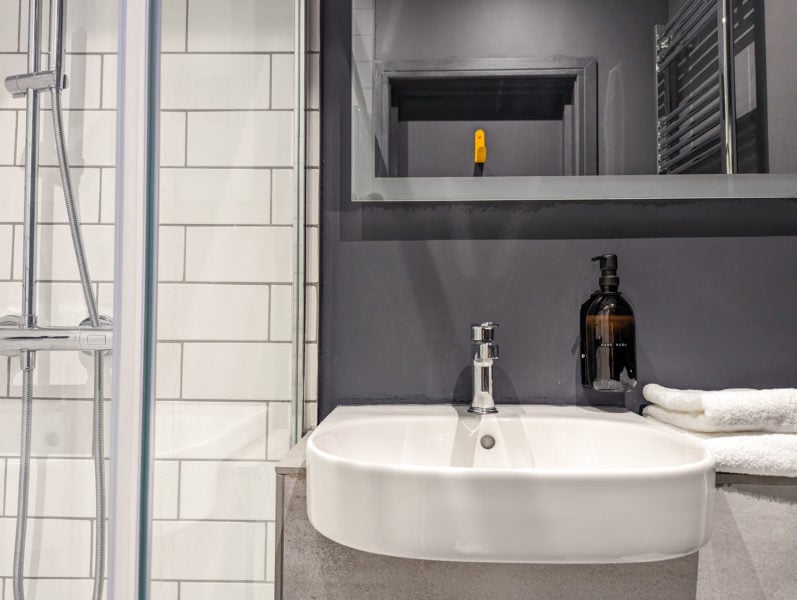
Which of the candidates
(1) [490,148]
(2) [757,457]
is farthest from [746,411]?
(1) [490,148]

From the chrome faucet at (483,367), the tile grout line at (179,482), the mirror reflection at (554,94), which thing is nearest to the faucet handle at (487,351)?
the chrome faucet at (483,367)

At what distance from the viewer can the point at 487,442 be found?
862 mm

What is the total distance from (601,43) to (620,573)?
2.96 ft

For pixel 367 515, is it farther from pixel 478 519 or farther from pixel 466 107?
pixel 466 107

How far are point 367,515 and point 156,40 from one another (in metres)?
0.49

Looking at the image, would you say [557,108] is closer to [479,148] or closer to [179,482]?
[479,148]

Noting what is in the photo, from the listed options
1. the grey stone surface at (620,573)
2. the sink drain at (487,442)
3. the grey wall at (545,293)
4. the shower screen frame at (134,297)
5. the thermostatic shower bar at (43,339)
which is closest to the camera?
the shower screen frame at (134,297)

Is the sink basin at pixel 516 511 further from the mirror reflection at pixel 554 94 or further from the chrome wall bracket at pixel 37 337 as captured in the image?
the mirror reflection at pixel 554 94

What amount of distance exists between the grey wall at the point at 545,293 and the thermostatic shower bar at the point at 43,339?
1.56 feet

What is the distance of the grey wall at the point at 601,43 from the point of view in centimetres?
100

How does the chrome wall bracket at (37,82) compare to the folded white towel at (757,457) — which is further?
the folded white towel at (757,457)

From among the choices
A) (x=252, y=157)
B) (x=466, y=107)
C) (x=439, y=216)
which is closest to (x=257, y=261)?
(x=252, y=157)

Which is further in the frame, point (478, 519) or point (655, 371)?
point (655, 371)

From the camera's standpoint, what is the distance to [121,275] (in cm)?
40
